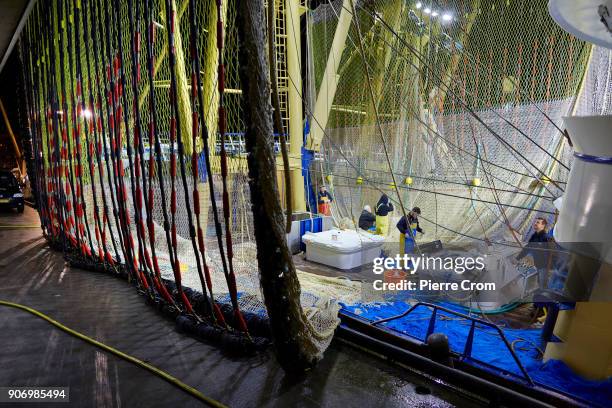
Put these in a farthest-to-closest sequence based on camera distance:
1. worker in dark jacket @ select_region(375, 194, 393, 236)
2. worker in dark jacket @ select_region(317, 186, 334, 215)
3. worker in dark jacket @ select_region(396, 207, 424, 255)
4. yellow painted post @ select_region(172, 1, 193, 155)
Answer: worker in dark jacket @ select_region(317, 186, 334, 215)
worker in dark jacket @ select_region(375, 194, 393, 236)
worker in dark jacket @ select_region(396, 207, 424, 255)
yellow painted post @ select_region(172, 1, 193, 155)

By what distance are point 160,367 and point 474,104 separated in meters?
5.52

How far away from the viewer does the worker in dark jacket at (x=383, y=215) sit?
6633mm

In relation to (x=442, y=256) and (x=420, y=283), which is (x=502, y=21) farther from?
(x=420, y=283)

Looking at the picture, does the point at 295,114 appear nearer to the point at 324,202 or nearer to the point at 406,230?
the point at 324,202

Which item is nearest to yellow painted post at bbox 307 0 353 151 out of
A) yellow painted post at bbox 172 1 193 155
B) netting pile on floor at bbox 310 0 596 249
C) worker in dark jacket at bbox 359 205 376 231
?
netting pile on floor at bbox 310 0 596 249

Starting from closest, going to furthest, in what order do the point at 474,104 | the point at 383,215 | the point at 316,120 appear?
the point at 316,120 → the point at 474,104 → the point at 383,215

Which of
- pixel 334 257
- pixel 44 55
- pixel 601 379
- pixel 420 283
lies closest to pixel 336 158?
pixel 334 257

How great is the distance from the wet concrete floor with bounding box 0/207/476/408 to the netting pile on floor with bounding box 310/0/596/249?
2.33m

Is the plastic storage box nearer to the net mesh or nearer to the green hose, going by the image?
the net mesh

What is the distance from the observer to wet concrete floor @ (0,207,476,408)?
1799mm

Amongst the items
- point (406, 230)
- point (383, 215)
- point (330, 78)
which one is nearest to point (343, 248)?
point (406, 230)

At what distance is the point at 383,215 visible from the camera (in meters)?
6.65

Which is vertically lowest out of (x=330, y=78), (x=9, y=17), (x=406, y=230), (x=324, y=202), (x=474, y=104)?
(x=324, y=202)

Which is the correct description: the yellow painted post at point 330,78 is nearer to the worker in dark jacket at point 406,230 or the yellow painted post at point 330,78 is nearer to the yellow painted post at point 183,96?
the worker in dark jacket at point 406,230
